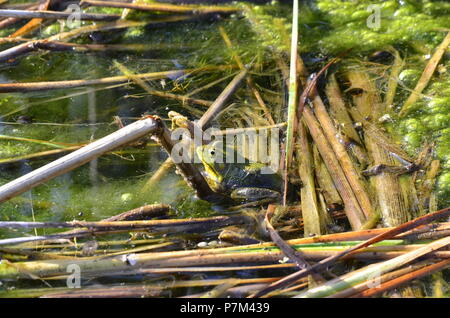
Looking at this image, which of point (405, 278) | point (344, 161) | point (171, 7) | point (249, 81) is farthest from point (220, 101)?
point (405, 278)

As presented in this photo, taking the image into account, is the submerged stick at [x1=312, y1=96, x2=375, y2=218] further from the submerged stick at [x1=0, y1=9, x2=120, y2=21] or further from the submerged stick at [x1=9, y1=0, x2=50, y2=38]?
the submerged stick at [x1=9, y1=0, x2=50, y2=38]

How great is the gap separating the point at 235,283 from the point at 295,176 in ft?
2.06

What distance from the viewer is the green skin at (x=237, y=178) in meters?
2.20

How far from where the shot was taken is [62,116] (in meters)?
2.68

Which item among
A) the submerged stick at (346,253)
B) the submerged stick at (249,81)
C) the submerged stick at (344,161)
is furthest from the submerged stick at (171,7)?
the submerged stick at (346,253)

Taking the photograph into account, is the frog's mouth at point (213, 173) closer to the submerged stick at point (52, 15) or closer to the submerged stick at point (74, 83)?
the submerged stick at point (74, 83)

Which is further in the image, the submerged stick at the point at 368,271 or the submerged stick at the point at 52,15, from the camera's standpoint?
the submerged stick at the point at 52,15

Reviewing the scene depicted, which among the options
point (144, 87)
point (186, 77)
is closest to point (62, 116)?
point (144, 87)

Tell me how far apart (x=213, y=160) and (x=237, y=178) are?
0.14 metres

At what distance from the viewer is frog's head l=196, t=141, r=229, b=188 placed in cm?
226

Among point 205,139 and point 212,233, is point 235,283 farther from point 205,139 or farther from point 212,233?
point 205,139

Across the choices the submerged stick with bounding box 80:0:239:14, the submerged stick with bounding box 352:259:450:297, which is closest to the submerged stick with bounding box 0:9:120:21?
the submerged stick with bounding box 80:0:239:14
